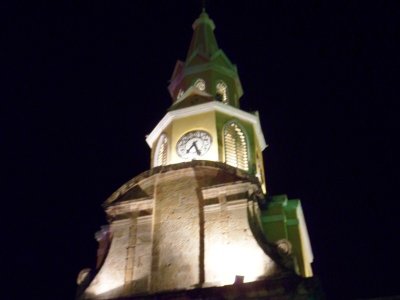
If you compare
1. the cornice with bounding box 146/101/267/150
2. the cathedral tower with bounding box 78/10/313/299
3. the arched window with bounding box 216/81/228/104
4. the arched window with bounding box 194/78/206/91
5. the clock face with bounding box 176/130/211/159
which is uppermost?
the arched window with bounding box 194/78/206/91

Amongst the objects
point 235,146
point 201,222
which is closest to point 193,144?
point 235,146

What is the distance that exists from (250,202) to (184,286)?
4.04 meters

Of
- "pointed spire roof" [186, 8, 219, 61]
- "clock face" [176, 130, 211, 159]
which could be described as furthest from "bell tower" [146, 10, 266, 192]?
"pointed spire roof" [186, 8, 219, 61]

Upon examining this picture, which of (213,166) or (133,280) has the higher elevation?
(213,166)

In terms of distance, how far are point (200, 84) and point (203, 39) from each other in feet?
13.3

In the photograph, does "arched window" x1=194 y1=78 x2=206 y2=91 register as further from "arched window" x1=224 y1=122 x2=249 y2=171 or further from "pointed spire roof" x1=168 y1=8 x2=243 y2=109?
"arched window" x1=224 y1=122 x2=249 y2=171

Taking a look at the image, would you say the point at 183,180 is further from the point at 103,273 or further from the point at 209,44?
the point at 209,44

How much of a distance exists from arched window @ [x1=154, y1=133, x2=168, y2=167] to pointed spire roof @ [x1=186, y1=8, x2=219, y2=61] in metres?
5.93

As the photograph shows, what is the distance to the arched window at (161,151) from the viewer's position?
2558cm

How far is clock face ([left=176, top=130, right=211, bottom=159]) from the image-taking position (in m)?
24.4

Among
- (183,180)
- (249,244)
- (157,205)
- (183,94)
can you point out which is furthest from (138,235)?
(183,94)

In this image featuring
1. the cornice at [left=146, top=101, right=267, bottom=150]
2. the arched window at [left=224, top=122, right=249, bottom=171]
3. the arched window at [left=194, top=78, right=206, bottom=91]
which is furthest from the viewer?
the arched window at [left=194, top=78, right=206, bottom=91]

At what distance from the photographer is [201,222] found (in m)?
21.6

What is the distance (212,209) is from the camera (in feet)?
71.2
